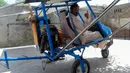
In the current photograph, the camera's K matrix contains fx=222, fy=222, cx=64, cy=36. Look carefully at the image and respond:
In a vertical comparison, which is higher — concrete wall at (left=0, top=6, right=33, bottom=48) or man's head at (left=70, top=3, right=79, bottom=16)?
man's head at (left=70, top=3, right=79, bottom=16)

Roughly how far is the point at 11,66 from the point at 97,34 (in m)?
3.06

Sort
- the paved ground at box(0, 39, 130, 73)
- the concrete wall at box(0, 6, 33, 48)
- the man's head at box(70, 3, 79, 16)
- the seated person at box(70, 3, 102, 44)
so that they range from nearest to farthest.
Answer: the seated person at box(70, 3, 102, 44)
the man's head at box(70, 3, 79, 16)
the paved ground at box(0, 39, 130, 73)
the concrete wall at box(0, 6, 33, 48)

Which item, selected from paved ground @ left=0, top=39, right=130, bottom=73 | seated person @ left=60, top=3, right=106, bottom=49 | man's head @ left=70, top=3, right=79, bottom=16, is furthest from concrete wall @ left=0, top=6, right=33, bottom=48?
man's head @ left=70, top=3, right=79, bottom=16

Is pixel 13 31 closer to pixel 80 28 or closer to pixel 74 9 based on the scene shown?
pixel 74 9

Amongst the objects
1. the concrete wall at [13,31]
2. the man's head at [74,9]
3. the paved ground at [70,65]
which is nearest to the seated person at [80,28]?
the man's head at [74,9]

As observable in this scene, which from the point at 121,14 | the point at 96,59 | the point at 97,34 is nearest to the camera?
the point at 97,34

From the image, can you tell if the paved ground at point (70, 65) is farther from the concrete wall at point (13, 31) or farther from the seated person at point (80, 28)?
the concrete wall at point (13, 31)

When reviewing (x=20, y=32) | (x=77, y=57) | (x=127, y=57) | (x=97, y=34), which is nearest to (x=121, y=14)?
(x=20, y=32)

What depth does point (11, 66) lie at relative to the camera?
23.7 ft

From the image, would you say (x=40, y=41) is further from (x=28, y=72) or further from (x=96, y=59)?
(x=96, y=59)

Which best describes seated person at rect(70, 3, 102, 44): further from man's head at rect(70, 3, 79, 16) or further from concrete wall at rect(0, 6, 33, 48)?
concrete wall at rect(0, 6, 33, 48)

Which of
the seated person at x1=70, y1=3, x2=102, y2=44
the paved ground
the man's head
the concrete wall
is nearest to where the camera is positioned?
the seated person at x1=70, y1=3, x2=102, y2=44

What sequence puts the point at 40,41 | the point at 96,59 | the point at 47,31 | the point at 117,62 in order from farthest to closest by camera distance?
the point at 96,59
the point at 117,62
the point at 40,41
the point at 47,31

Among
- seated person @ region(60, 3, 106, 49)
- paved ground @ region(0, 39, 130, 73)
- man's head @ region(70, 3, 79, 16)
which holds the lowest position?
paved ground @ region(0, 39, 130, 73)
